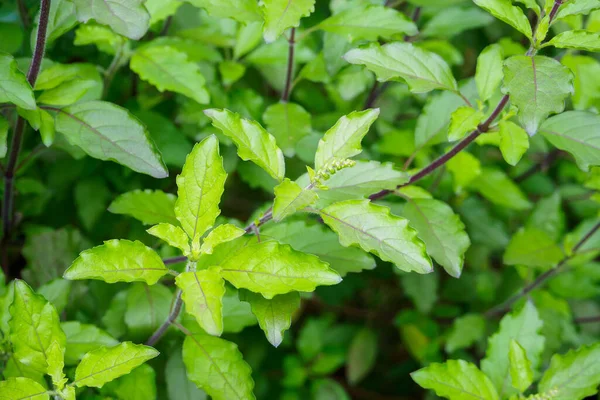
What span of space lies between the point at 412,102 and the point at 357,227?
124cm

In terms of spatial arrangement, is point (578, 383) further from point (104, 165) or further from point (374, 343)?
point (104, 165)

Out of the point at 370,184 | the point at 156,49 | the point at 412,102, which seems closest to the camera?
the point at 370,184

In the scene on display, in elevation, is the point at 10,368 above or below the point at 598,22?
below

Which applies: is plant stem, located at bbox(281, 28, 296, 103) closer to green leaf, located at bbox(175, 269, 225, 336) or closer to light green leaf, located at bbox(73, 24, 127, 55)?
light green leaf, located at bbox(73, 24, 127, 55)

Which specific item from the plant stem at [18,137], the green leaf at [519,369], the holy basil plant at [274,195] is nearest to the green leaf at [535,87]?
the holy basil plant at [274,195]

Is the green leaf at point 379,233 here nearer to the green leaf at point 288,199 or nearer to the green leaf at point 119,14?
the green leaf at point 288,199

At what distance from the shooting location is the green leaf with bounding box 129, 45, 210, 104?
4.49 feet

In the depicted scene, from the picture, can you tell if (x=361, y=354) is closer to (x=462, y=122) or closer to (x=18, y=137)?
(x=462, y=122)

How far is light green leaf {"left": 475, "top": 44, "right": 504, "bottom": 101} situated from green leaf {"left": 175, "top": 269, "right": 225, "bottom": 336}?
71 cm

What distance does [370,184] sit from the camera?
1.13 meters

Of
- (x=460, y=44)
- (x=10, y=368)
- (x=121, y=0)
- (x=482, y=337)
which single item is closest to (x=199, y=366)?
(x=10, y=368)

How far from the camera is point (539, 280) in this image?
1819 millimetres

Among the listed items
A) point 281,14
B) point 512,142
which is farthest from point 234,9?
point 512,142

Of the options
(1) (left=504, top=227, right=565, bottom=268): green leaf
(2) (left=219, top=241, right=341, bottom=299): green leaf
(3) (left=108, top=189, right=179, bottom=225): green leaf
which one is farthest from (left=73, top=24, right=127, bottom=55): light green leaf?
(1) (left=504, top=227, right=565, bottom=268): green leaf
